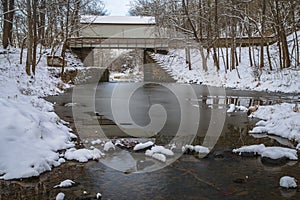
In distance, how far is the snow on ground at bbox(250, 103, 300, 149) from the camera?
800 centimetres

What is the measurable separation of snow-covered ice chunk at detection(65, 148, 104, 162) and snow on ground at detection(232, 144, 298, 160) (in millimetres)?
2822

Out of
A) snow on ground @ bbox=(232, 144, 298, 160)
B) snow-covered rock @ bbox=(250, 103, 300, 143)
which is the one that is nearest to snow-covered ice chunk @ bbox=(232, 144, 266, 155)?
snow on ground @ bbox=(232, 144, 298, 160)

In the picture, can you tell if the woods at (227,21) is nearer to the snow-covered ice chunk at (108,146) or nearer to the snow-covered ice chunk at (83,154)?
the snow-covered ice chunk at (108,146)

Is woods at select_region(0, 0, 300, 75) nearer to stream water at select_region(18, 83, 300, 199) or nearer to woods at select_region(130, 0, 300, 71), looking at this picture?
woods at select_region(130, 0, 300, 71)

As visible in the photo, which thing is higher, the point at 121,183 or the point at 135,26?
the point at 135,26

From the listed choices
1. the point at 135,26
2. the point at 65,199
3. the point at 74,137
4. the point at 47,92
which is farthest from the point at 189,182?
the point at 135,26

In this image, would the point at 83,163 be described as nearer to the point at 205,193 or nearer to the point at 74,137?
the point at 74,137

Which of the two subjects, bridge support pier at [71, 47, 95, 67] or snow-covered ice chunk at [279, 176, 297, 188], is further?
bridge support pier at [71, 47, 95, 67]

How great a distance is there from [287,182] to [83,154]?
366 cm

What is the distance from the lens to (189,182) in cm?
506

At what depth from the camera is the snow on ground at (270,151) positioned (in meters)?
6.29

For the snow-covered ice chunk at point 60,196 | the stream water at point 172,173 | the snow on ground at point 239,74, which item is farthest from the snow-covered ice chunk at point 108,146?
the snow on ground at point 239,74

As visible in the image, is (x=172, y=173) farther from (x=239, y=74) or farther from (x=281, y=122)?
(x=239, y=74)

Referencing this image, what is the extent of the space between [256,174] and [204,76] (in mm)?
24202
